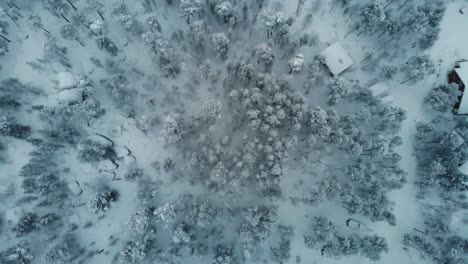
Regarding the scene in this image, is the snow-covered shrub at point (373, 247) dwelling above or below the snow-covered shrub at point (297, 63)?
below

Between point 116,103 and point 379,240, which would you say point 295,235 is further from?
point 116,103

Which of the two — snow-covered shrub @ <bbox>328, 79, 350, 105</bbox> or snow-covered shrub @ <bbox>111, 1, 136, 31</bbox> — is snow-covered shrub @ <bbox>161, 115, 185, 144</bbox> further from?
snow-covered shrub @ <bbox>328, 79, 350, 105</bbox>

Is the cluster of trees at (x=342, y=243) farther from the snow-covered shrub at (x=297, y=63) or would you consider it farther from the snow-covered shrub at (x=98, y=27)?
the snow-covered shrub at (x=98, y=27)

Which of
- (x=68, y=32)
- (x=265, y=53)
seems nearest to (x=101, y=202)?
(x=68, y=32)

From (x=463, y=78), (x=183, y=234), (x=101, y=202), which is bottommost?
(x=101, y=202)

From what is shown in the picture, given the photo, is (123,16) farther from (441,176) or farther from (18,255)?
(441,176)

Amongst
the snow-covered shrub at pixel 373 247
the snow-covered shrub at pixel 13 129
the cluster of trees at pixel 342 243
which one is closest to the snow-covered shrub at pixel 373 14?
the cluster of trees at pixel 342 243

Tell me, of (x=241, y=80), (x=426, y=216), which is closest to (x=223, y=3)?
(x=241, y=80)
